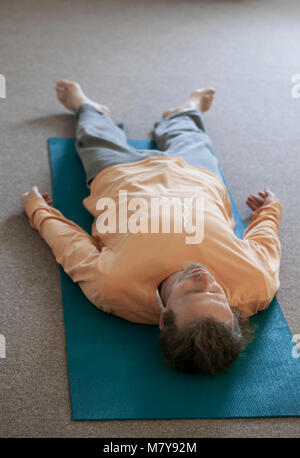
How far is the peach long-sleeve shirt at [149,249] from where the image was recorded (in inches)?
65.4

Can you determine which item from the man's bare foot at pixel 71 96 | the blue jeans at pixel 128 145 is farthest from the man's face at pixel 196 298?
the man's bare foot at pixel 71 96

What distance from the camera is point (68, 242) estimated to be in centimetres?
185

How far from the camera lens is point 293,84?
129 inches

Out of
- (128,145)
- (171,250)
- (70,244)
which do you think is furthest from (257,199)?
(70,244)

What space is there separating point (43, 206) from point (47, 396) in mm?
753

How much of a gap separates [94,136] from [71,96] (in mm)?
453

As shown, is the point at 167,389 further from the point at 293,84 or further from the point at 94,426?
the point at 293,84

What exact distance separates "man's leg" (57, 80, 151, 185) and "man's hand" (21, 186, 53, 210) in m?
0.17

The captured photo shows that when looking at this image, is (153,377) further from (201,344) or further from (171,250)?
(171,250)

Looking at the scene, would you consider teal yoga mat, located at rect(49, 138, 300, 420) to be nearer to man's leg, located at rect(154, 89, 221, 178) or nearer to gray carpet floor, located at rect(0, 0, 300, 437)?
gray carpet floor, located at rect(0, 0, 300, 437)

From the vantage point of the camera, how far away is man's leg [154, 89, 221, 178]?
7.18ft

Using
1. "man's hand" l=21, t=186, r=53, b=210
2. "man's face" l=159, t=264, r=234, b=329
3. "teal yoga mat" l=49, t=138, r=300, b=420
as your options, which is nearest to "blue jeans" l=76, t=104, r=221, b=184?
"man's hand" l=21, t=186, r=53, b=210

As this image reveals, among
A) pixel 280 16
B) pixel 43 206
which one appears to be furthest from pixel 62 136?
pixel 280 16

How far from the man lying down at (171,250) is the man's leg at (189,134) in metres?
0.02
